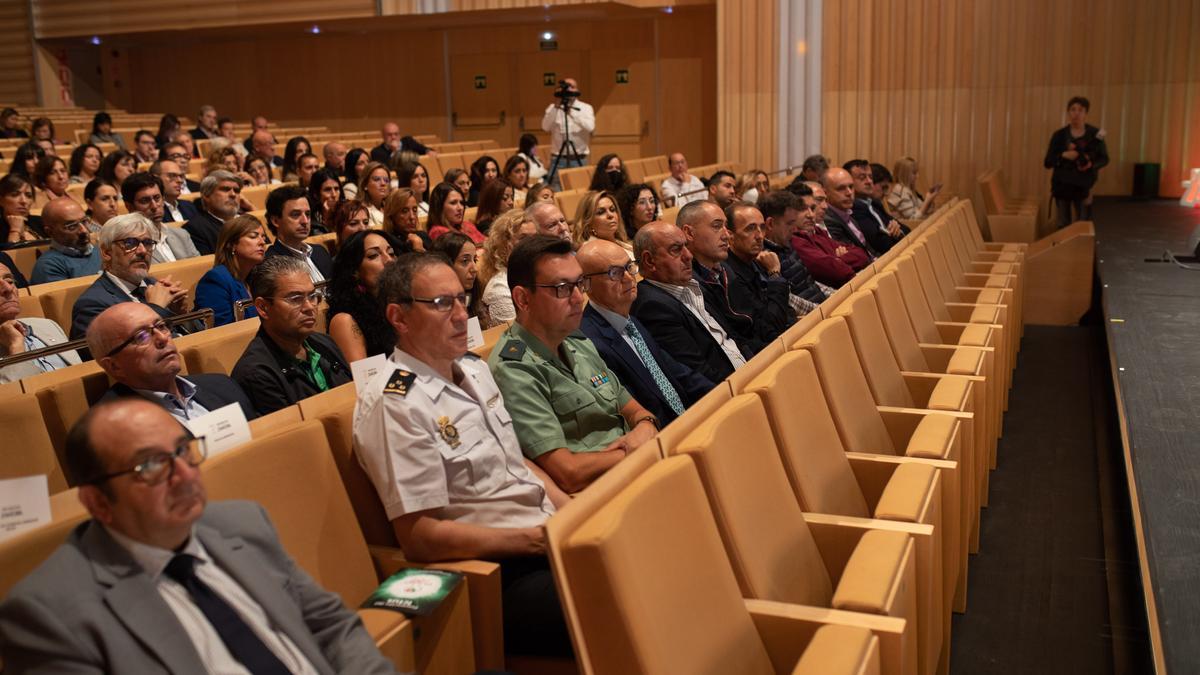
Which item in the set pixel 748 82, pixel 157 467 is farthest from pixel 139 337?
pixel 748 82

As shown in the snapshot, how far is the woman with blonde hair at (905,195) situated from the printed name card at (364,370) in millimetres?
6383

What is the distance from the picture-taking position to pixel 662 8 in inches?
450

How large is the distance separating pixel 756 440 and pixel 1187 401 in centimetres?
183

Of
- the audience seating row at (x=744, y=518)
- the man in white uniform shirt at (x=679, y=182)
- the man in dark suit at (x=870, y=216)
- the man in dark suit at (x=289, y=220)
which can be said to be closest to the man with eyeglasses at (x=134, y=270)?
the man in dark suit at (x=289, y=220)

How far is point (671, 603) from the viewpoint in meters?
1.53

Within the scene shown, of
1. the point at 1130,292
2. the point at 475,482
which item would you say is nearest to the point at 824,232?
the point at 1130,292

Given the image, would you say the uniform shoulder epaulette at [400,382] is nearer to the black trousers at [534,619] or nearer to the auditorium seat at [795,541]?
the black trousers at [534,619]

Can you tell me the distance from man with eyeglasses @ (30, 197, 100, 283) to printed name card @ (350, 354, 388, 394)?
2.57m

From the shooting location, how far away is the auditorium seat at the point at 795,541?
70.4 inches

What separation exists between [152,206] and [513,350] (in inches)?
116

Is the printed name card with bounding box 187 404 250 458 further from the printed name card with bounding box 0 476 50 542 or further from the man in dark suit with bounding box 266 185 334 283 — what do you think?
the man in dark suit with bounding box 266 185 334 283

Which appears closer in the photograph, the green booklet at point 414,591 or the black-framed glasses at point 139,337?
the green booklet at point 414,591

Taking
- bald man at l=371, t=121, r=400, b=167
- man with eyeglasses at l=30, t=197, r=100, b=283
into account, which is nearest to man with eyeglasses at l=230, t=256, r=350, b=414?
man with eyeglasses at l=30, t=197, r=100, b=283

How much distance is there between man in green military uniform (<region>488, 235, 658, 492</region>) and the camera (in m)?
2.37
